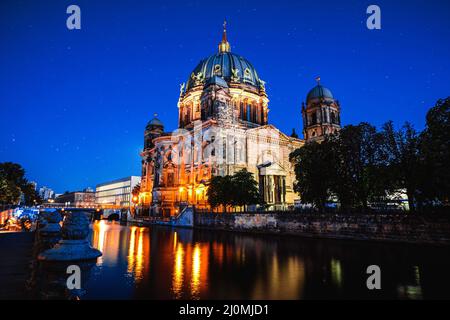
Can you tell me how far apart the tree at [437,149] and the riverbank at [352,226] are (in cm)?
242

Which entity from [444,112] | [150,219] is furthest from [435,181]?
[150,219]

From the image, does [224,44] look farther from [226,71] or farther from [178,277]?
[178,277]

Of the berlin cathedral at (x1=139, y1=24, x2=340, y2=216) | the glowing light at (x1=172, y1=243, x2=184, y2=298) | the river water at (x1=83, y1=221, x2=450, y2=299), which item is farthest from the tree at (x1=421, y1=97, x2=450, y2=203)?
the berlin cathedral at (x1=139, y1=24, x2=340, y2=216)

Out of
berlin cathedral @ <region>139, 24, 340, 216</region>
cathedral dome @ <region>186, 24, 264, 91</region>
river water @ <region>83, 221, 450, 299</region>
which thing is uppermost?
cathedral dome @ <region>186, 24, 264, 91</region>

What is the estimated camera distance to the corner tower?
69125mm

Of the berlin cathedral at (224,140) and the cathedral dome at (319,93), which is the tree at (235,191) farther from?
the cathedral dome at (319,93)

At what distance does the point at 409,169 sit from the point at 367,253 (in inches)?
376

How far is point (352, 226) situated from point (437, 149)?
33.8ft

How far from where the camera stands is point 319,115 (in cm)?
6969

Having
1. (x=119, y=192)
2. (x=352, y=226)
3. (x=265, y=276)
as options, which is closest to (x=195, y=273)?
(x=265, y=276)

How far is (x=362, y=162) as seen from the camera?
92.4 ft

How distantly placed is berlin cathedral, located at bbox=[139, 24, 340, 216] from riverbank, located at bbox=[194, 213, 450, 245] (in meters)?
15.3

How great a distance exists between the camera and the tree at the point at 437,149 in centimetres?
1855

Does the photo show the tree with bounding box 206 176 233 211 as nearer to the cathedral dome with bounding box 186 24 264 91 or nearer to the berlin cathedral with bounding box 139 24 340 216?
the berlin cathedral with bounding box 139 24 340 216
